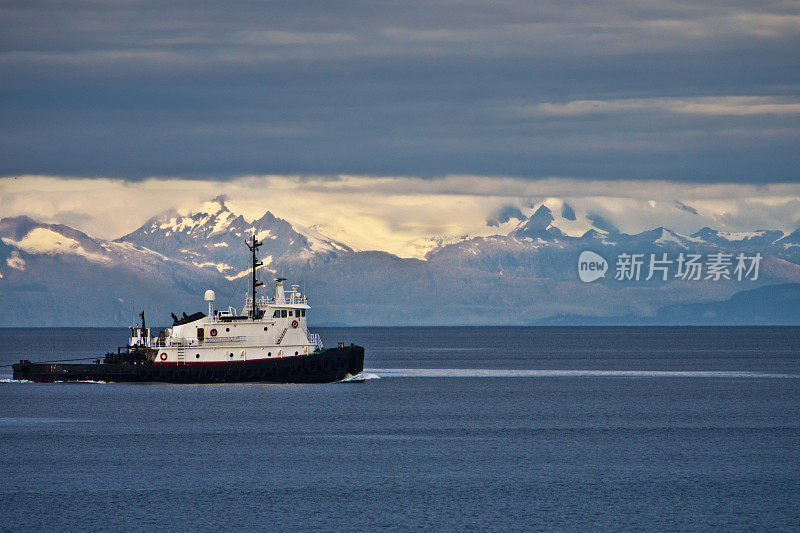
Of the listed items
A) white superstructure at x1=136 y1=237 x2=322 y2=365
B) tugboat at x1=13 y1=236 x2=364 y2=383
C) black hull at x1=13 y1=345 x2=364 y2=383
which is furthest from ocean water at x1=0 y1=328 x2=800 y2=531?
white superstructure at x1=136 y1=237 x2=322 y2=365

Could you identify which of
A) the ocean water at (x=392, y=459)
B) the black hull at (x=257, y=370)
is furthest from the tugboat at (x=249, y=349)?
the ocean water at (x=392, y=459)

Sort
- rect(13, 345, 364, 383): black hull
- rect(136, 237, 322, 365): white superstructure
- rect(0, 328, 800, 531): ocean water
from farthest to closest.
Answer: rect(13, 345, 364, 383): black hull < rect(136, 237, 322, 365): white superstructure < rect(0, 328, 800, 531): ocean water

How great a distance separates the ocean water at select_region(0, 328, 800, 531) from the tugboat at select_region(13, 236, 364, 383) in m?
2.01

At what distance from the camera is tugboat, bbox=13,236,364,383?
101 meters

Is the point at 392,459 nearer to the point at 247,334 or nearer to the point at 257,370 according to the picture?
the point at 247,334

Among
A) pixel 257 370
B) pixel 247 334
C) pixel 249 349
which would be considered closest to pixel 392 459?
pixel 247 334

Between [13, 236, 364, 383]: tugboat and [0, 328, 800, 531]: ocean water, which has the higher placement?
[13, 236, 364, 383]: tugboat

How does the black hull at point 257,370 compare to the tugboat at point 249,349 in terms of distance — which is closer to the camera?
the tugboat at point 249,349

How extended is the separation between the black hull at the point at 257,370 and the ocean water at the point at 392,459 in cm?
159

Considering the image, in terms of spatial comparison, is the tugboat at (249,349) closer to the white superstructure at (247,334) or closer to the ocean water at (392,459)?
the white superstructure at (247,334)

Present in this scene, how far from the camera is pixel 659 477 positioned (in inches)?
2350

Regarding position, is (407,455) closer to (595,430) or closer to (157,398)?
(595,430)

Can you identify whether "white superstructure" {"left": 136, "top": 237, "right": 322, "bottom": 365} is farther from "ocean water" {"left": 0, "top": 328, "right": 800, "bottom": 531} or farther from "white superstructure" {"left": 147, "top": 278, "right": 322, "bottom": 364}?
"ocean water" {"left": 0, "top": 328, "right": 800, "bottom": 531}

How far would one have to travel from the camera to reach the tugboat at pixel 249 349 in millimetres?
100875
